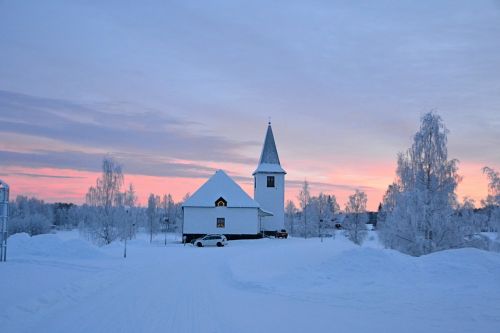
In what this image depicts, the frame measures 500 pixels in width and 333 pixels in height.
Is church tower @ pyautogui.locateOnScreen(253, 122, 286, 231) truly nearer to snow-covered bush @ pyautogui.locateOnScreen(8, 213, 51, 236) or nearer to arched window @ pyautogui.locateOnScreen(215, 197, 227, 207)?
arched window @ pyautogui.locateOnScreen(215, 197, 227, 207)

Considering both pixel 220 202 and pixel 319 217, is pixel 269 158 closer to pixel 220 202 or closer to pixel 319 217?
pixel 220 202

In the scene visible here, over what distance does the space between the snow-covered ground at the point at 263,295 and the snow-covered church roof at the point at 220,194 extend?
1054 inches

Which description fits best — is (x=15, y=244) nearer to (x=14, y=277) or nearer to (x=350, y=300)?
(x=14, y=277)

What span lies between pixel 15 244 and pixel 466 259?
30487mm

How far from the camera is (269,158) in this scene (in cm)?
6144

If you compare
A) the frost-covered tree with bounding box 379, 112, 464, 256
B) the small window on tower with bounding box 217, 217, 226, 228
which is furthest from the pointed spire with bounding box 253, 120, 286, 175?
the frost-covered tree with bounding box 379, 112, 464, 256

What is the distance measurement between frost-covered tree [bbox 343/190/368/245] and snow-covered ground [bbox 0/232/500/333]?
107 ft

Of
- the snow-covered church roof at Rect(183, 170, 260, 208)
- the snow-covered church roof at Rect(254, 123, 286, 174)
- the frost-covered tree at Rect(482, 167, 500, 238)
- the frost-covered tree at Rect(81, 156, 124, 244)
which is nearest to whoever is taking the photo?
the frost-covered tree at Rect(482, 167, 500, 238)

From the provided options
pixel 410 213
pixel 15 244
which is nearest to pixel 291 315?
pixel 410 213

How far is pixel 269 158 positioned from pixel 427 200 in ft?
114

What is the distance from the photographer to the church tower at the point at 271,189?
59375 mm

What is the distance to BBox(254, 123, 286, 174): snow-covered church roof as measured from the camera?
60.3 metres

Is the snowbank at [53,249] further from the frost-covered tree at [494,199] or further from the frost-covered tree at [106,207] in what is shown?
the frost-covered tree at [494,199]

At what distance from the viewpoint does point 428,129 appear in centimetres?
2923
